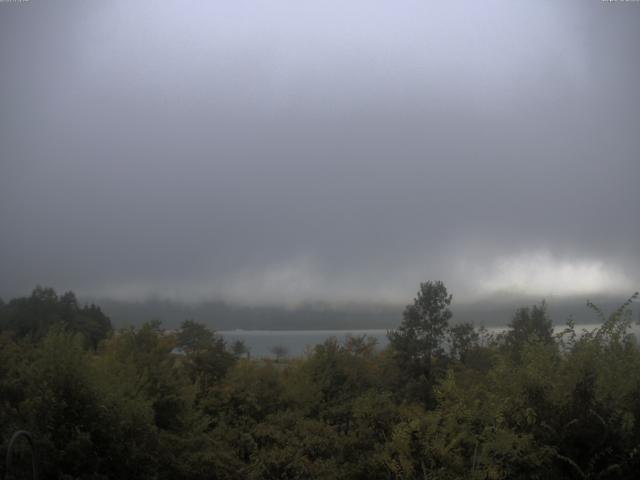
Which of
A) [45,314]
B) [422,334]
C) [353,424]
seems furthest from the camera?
[45,314]

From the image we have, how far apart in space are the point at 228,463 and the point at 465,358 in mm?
28498

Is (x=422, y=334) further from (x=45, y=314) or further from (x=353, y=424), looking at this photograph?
(x=45, y=314)

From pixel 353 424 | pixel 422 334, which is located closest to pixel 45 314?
pixel 422 334

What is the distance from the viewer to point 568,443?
1138cm

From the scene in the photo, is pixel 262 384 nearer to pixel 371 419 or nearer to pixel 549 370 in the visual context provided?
pixel 371 419

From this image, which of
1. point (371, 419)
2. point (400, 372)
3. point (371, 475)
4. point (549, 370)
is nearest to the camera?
point (549, 370)

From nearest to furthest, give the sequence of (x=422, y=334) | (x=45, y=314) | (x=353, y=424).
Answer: (x=353, y=424), (x=422, y=334), (x=45, y=314)

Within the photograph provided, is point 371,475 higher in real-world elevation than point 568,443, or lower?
lower

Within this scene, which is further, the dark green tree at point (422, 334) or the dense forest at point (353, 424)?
the dark green tree at point (422, 334)

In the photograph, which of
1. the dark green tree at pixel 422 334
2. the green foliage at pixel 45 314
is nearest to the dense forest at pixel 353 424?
the dark green tree at pixel 422 334

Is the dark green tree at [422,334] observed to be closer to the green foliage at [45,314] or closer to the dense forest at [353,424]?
the dense forest at [353,424]

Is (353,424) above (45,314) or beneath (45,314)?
beneath

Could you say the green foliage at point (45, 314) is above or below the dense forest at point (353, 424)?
above

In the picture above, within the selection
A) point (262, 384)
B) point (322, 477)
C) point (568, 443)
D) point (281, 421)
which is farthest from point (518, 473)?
point (262, 384)
